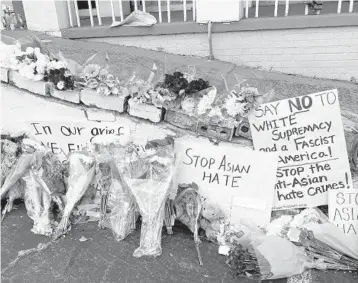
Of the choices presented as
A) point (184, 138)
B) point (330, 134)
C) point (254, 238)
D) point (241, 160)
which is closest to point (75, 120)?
point (184, 138)

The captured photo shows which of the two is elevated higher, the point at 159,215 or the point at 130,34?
the point at 130,34

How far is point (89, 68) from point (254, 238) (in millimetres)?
1784

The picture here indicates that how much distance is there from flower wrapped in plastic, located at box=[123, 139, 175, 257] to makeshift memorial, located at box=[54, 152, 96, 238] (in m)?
0.37

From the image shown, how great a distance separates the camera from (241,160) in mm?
2984

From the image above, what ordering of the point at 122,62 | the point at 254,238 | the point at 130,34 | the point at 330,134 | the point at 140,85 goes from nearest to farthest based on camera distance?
the point at 254,238 < the point at 330,134 < the point at 140,85 < the point at 122,62 < the point at 130,34

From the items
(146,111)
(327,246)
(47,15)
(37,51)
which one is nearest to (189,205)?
(146,111)

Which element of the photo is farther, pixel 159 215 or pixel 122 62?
pixel 122 62

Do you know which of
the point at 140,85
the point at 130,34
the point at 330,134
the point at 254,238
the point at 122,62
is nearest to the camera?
the point at 254,238

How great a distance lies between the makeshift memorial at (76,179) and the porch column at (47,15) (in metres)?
2.92

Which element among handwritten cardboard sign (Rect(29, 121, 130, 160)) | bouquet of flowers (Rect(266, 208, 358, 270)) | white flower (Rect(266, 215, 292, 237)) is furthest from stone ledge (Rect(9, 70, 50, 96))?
bouquet of flowers (Rect(266, 208, 358, 270))

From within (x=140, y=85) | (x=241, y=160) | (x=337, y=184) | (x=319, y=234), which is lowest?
(x=319, y=234)

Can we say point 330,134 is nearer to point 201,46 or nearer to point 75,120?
point 75,120

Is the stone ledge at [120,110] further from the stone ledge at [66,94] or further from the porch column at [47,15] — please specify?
the porch column at [47,15]

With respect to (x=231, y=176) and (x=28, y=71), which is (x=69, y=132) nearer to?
(x=28, y=71)
